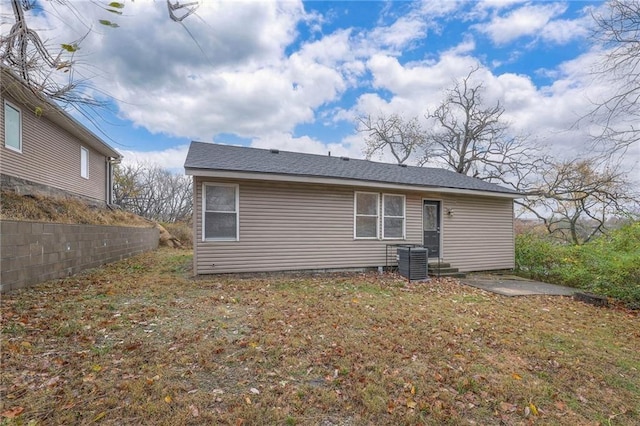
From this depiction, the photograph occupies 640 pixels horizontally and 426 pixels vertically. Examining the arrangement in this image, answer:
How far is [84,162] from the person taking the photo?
13.1 m

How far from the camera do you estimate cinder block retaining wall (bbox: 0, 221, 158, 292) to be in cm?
491

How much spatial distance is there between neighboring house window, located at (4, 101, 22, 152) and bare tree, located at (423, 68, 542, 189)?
2217 cm

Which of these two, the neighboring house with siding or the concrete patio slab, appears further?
the neighboring house with siding

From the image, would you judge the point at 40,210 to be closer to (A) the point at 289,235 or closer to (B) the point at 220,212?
(B) the point at 220,212

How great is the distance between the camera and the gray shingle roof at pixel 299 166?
7.60 meters

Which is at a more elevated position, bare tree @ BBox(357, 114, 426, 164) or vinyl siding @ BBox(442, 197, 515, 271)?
bare tree @ BBox(357, 114, 426, 164)

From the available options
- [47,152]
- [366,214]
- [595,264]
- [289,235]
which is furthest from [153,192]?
[595,264]

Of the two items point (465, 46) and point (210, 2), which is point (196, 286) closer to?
point (210, 2)

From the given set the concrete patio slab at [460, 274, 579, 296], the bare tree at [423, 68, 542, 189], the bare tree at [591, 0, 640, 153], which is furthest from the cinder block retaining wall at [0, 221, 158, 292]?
the bare tree at [423, 68, 542, 189]

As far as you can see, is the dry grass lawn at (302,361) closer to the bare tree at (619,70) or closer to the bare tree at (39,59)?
the bare tree at (39,59)

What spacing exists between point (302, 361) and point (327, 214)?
556cm

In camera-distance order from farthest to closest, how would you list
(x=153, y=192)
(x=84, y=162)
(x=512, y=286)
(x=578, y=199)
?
(x=153, y=192)
(x=578, y=199)
(x=84, y=162)
(x=512, y=286)

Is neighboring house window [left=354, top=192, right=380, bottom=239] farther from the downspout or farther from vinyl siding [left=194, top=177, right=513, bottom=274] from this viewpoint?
the downspout

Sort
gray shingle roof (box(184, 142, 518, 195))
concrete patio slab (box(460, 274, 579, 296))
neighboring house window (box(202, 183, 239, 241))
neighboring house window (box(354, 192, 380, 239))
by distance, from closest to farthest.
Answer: concrete patio slab (box(460, 274, 579, 296)) → neighboring house window (box(202, 183, 239, 241)) → gray shingle roof (box(184, 142, 518, 195)) → neighboring house window (box(354, 192, 380, 239))
